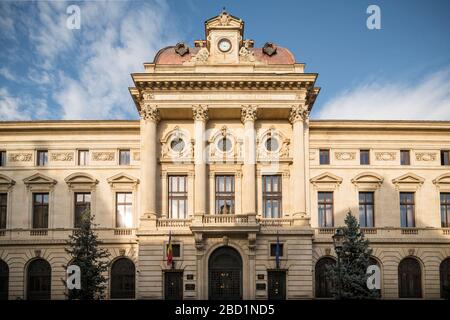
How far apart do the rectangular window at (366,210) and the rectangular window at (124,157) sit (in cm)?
1799

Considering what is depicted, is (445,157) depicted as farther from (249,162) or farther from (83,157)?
(83,157)

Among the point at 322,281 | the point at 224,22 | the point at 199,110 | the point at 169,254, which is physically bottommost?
the point at 322,281

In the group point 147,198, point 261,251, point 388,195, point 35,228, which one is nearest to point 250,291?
point 261,251

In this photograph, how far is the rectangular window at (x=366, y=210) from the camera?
4153 centimetres

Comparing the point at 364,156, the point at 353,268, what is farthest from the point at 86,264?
the point at 364,156

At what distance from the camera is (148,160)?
130 ft

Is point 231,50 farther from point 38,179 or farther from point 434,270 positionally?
point 434,270

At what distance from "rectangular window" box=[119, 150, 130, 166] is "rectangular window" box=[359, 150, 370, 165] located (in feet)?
58.7

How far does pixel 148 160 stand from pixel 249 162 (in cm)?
728

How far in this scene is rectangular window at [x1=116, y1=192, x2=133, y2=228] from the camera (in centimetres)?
4134

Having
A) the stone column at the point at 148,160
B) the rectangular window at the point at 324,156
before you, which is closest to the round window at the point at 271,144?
the rectangular window at the point at 324,156

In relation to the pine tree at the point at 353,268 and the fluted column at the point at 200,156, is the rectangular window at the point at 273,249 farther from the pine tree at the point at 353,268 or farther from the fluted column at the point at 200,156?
the fluted column at the point at 200,156

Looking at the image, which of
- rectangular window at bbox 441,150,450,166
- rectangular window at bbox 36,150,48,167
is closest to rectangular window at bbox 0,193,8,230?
A: rectangular window at bbox 36,150,48,167

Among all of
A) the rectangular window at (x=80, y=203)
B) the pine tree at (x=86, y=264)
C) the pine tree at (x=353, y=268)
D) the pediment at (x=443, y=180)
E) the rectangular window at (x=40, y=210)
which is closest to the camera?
the pine tree at (x=353, y=268)
